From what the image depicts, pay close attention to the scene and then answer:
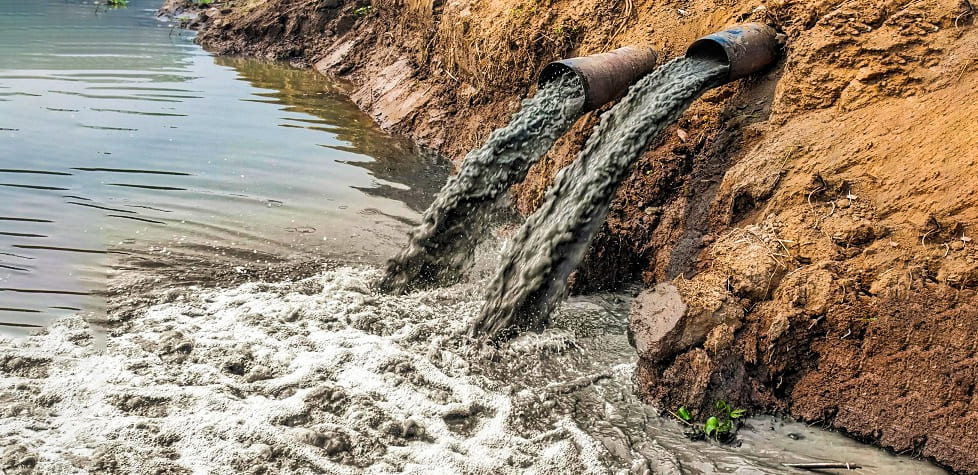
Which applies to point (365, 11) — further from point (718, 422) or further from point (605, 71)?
point (718, 422)

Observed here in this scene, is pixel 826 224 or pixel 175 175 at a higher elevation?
pixel 826 224

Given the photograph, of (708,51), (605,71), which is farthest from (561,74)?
(708,51)

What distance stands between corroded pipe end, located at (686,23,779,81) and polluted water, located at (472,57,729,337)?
84 mm

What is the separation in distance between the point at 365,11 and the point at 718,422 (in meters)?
10.6

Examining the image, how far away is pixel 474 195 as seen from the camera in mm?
5066

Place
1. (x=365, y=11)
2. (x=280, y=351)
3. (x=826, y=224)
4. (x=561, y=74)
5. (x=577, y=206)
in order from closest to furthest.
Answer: (x=826, y=224), (x=280, y=351), (x=577, y=206), (x=561, y=74), (x=365, y=11)

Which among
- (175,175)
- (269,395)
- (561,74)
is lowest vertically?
(269,395)

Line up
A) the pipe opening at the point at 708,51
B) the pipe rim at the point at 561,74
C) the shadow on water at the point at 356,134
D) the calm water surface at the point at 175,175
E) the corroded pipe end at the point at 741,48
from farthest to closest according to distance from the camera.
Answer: the shadow on water at the point at 356,134
the calm water surface at the point at 175,175
the pipe rim at the point at 561,74
the pipe opening at the point at 708,51
the corroded pipe end at the point at 741,48

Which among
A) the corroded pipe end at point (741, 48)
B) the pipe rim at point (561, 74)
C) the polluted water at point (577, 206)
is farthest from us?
the pipe rim at point (561, 74)

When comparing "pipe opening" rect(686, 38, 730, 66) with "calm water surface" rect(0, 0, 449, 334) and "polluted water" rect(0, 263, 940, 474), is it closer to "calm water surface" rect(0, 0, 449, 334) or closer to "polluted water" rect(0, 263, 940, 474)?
"polluted water" rect(0, 263, 940, 474)

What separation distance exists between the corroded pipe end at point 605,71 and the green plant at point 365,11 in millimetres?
7813

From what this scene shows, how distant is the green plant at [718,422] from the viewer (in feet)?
12.0

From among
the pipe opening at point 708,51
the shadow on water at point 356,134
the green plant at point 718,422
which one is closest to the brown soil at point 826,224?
the green plant at point 718,422

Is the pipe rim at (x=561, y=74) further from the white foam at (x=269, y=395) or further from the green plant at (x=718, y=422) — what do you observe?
the green plant at (x=718, y=422)
